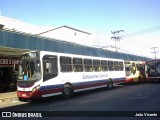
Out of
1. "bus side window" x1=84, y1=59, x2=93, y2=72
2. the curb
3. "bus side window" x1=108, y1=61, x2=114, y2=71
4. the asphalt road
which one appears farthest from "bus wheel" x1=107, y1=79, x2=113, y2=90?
the curb

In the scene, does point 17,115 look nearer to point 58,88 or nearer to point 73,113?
point 73,113

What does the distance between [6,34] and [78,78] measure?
5.89 metres

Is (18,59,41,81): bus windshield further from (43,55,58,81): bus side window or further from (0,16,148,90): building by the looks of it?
(0,16,148,90): building

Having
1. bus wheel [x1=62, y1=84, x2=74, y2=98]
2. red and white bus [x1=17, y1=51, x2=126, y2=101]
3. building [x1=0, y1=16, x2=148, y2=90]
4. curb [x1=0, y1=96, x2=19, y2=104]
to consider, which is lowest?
curb [x1=0, y1=96, x2=19, y2=104]

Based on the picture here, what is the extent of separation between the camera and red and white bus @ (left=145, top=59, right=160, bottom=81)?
26978 millimetres

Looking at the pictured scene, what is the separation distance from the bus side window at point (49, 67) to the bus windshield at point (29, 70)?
1.41 feet

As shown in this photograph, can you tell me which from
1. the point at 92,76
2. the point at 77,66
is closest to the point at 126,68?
the point at 92,76

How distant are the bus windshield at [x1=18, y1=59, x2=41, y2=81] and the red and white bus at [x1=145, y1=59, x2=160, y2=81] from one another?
17.5 meters

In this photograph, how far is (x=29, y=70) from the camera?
13.5 m

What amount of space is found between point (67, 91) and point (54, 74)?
174cm

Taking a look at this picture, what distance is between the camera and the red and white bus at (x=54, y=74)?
13.2 meters

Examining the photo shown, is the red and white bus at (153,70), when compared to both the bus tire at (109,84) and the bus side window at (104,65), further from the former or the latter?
the bus side window at (104,65)

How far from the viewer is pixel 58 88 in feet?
47.2

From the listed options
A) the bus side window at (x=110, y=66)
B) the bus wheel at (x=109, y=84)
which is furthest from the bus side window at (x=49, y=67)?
the bus side window at (x=110, y=66)
